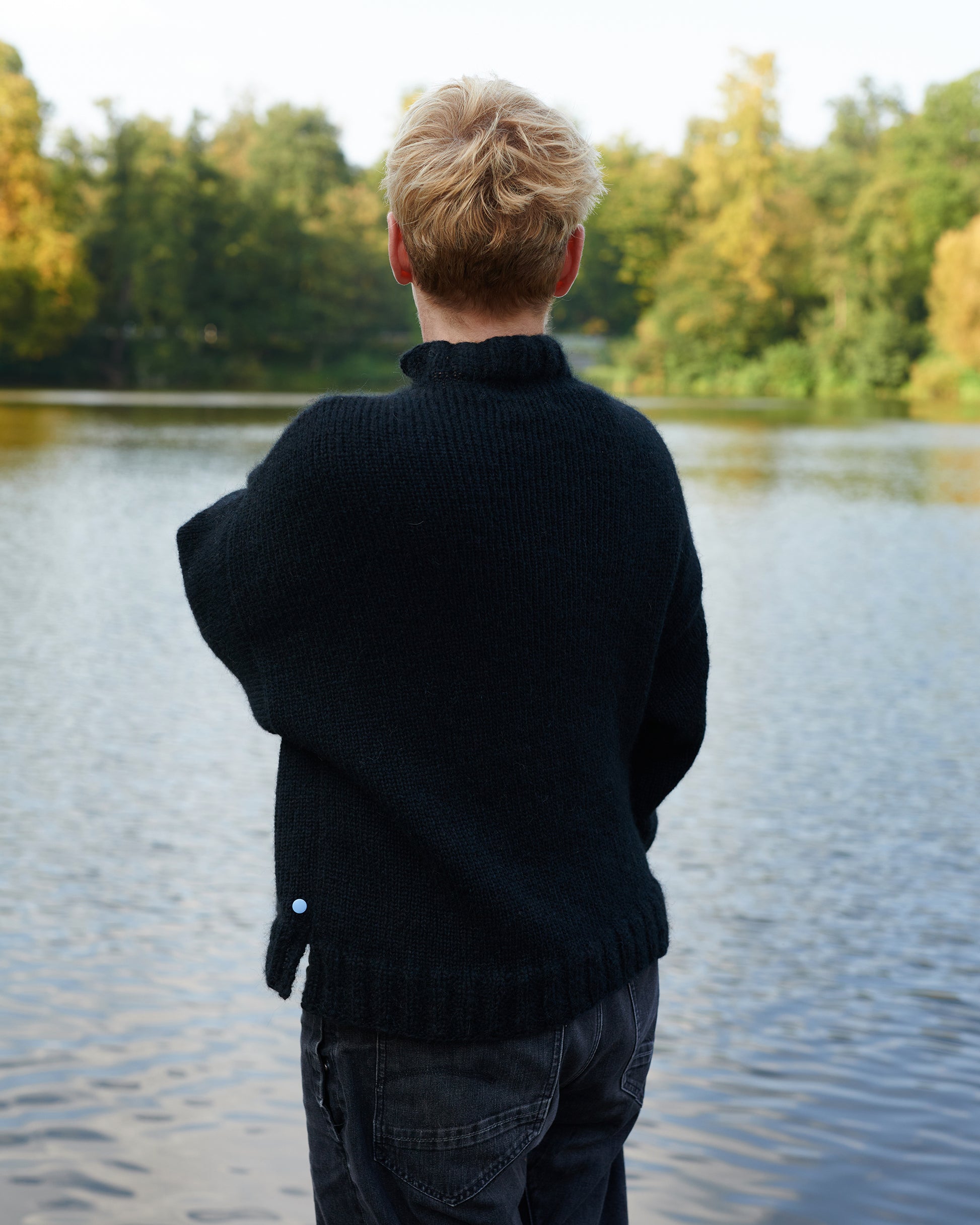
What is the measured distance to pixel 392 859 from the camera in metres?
1.39

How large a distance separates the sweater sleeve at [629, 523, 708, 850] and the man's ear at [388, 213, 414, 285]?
1.33 ft

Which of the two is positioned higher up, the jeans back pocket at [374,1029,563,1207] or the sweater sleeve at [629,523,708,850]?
the sweater sleeve at [629,523,708,850]

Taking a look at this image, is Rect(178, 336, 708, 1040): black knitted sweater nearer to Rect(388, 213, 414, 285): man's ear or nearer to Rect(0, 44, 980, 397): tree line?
Rect(388, 213, 414, 285): man's ear

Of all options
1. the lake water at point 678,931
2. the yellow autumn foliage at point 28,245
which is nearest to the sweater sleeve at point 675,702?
the lake water at point 678,931

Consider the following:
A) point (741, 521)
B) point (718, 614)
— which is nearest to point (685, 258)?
point (741, 521)

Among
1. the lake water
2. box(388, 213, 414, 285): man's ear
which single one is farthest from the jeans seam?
the lake water

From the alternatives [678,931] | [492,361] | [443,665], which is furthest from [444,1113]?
[678,931]

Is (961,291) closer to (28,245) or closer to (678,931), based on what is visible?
(28,245)

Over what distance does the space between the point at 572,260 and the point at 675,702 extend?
0.50 metres

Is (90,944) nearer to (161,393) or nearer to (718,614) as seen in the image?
(718,614)

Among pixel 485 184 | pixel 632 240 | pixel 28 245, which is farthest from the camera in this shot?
pixel 632 240

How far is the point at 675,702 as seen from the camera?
161cm

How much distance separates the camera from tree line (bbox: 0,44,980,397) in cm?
5184

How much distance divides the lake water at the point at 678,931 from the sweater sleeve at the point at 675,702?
181cm
